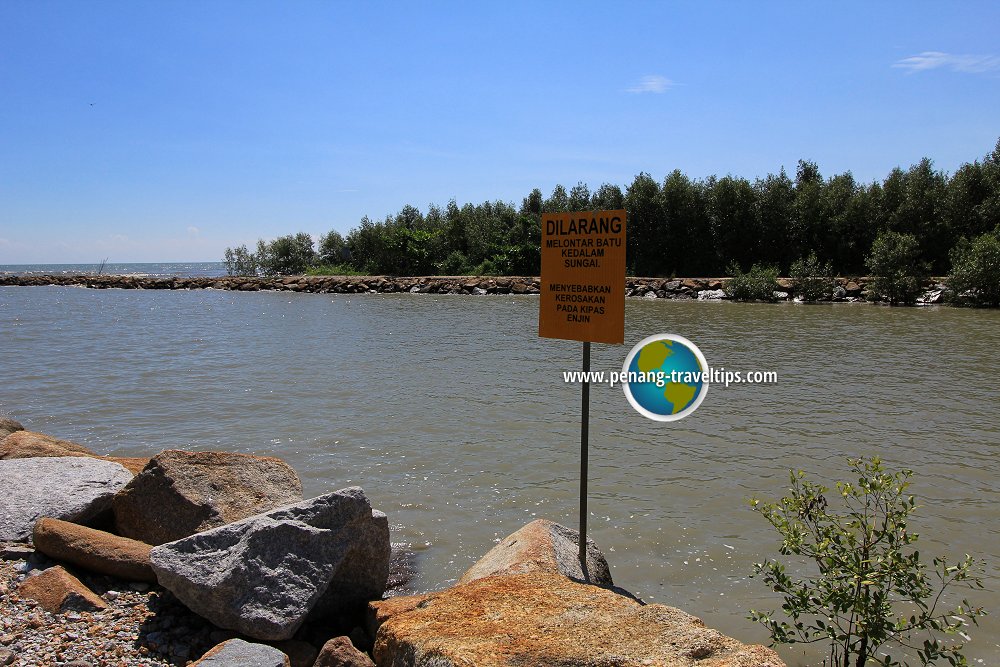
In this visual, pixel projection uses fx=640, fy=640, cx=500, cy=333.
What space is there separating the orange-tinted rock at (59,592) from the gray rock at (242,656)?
1.21 m

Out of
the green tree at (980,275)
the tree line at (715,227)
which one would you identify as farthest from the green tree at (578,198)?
the green tree at (980,275)

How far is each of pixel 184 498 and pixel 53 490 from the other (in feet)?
3.91

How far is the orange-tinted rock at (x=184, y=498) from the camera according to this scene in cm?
521

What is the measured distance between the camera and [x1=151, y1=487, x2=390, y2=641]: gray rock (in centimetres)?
397

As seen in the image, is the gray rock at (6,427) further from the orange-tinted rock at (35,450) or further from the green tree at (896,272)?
the green tree at (896,272)

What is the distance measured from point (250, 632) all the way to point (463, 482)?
3.92m

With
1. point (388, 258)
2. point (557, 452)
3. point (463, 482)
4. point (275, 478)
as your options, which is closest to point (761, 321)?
point (557, 452)

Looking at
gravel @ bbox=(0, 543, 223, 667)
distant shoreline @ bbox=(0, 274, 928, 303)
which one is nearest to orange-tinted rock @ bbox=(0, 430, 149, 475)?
gravel @ bbox=(0, 543, 223, 667)

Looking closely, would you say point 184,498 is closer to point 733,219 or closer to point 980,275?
point 980,275

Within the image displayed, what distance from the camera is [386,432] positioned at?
9773 mm

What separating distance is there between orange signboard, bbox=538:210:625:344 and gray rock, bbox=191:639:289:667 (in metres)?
2.68

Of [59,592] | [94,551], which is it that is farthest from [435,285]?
[59,592]

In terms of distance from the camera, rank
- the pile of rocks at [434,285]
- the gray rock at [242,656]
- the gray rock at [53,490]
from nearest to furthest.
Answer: the gray rock at [242,656] < the gray rock at [53,490] < the pile of rocks at [434,285]

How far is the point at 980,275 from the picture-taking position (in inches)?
1146
